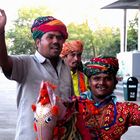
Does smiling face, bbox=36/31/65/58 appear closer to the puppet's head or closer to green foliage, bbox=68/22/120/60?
the puppet's head

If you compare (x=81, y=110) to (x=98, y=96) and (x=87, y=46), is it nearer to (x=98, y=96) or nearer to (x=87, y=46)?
(x=98, y=96)

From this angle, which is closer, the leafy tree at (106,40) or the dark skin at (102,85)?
the dark skin at (102,85)

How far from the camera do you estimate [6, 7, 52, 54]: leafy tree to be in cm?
5828

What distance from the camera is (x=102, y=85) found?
309 centimetres

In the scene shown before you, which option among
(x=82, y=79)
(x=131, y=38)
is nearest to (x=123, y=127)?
(x=82, y=79)

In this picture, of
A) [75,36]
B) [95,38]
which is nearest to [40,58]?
[75,36]

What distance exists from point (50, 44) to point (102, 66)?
38 centimetres

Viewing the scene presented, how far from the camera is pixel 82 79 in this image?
16.4 feet

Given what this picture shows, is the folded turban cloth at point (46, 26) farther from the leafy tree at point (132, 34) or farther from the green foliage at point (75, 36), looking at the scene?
the green foliage at point (75, 36)

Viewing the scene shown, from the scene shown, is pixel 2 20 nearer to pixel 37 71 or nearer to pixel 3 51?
pixel 3 51

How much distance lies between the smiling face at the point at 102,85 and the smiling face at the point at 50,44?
0.32 meters

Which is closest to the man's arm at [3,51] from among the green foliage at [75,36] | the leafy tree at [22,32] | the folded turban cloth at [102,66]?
the folded turban cloth at [102,66]

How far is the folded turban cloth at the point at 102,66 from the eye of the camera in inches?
123

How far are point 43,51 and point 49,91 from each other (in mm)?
578
